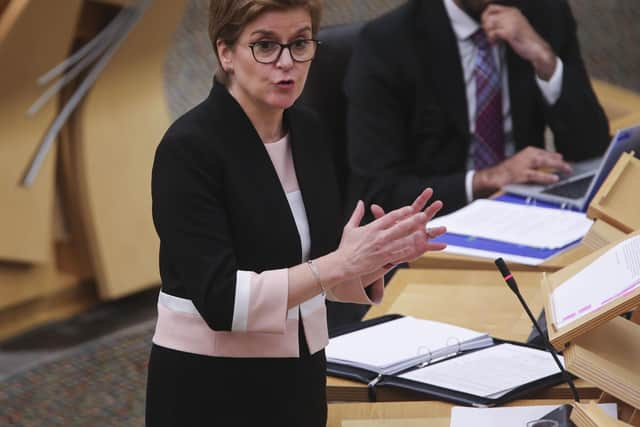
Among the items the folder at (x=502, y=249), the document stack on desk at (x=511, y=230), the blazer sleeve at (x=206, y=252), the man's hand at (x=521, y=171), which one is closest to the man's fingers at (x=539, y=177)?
the man's hand at (x=521, y=171)

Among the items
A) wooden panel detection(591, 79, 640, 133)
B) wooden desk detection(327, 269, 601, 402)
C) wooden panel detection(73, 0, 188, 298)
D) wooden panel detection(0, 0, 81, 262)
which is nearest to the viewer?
wooden desk detection(327, 269, 601, 402)

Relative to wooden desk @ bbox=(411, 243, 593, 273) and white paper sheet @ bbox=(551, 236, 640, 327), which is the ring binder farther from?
wooden desk @ bbox=(411, 243, 593, 273)

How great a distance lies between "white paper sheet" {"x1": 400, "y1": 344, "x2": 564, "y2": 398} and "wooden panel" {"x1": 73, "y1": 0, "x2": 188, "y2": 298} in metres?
2.59

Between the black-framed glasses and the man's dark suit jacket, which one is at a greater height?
the black-framed glasses

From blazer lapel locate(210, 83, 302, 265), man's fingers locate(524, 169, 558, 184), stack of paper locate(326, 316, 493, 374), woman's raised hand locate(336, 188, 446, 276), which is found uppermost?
blazer lapel locate(210, 83, 302, 265)

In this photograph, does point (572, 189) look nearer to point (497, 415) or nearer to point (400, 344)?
point (400, 344)

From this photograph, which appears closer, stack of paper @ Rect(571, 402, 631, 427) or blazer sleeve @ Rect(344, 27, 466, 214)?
stack of paper @ Rect(571, 402, 631, 427)

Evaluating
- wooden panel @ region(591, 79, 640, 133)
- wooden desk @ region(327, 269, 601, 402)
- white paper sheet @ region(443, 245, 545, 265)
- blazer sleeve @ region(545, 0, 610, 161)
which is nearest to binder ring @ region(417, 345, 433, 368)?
wooden desk @ region(327, 269, 601, 402)

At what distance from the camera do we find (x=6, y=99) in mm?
4031

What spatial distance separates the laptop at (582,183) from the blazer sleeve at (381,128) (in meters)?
0.20

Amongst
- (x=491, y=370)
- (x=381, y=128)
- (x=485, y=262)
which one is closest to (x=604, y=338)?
(x=491, y=370)

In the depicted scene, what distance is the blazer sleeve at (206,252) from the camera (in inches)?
61.0

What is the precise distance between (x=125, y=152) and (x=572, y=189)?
6.67 feet

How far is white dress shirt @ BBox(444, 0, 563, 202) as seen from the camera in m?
3.12
